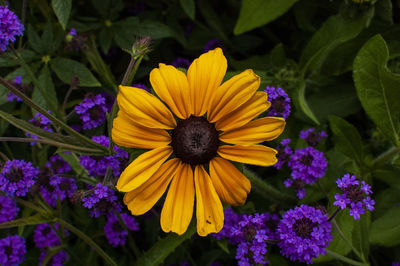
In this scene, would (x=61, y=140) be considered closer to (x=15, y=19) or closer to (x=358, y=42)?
(x=15, y=19)

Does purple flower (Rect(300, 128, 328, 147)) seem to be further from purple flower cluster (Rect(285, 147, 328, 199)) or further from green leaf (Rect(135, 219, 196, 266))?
green leaf (Rect(135, 219, 196, 266))

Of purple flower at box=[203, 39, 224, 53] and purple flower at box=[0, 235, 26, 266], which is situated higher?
purple flower at box=[203, 39, 224, 53]

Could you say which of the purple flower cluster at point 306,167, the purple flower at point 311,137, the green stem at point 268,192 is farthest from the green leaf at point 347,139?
the green stem at point 268,192

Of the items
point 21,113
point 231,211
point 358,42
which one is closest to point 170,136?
point 231,211

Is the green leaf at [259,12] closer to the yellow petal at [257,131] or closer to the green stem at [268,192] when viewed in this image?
the green stem at [268,192]

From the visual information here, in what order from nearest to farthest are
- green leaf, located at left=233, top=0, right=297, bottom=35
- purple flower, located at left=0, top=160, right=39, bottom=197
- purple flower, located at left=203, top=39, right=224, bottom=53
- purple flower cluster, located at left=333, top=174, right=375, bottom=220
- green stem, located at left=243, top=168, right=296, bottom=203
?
purple flower cluster, located at left=333, top=174, right=375, bottom=220 < purple flower, located at left=0, top=160, right=39, bottom=197 < green stem, located at left=243, top=168, right=296, bottom=203 < green leaf, located at left=233, top=0, right=297, bottom=35 < purple flower, located at left=203, top=39, right=224, bottom=53

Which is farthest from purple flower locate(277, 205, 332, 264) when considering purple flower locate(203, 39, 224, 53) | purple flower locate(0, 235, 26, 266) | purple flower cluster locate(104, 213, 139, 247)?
purple flower locate(203, 39, 224, 53)
